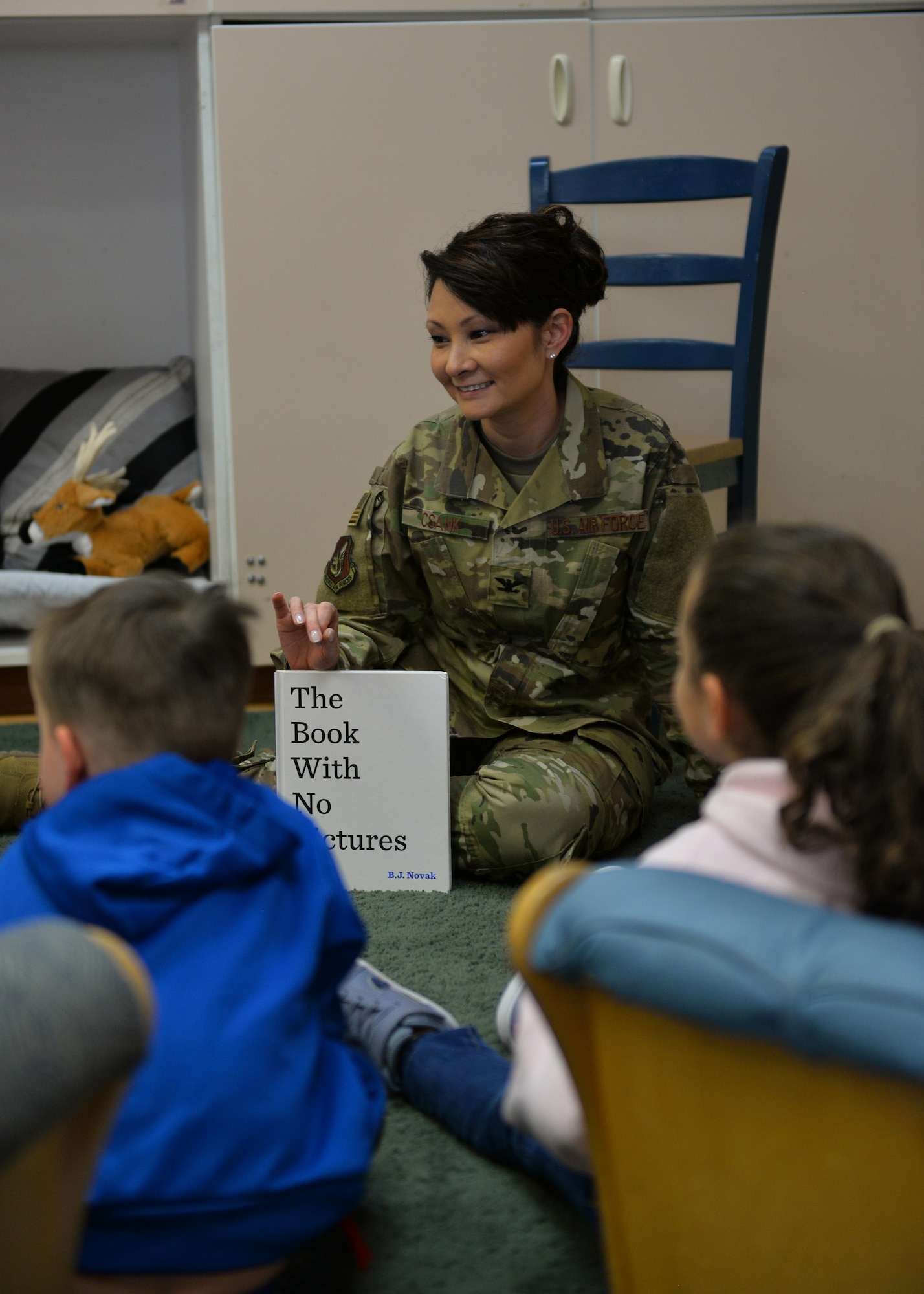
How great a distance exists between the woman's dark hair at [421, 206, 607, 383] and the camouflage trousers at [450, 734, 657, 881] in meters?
0.56

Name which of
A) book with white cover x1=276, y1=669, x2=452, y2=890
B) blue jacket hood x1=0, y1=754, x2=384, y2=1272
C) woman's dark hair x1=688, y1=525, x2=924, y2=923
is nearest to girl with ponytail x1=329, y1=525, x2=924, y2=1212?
woman's dark hair x1=688, y1=525, x2=924, y2=923

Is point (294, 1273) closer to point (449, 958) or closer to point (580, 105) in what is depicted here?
point (449, 958)

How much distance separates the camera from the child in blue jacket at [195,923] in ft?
2.45

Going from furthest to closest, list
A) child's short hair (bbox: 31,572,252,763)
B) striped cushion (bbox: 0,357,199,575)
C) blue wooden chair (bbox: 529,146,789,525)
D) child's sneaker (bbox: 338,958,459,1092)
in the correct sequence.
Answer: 1. striped cushion (bbox: 0,357,199,575)
2. blue wooden chair (bbox: 529,146,789,525)
3. child's sneaker (bbox: 338,958,459,1092)
4. child's short hair (bbox: 31,572,252,763)

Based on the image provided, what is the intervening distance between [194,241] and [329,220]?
1.51 ft

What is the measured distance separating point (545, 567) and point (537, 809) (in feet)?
1.09

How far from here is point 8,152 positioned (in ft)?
9.41

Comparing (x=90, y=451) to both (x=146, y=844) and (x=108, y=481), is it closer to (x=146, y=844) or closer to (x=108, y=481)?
(x=108, y=481)

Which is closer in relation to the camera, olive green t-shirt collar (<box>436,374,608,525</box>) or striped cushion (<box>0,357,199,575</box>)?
olive green t-shirt collar (<box>436,374,608,525</box>)

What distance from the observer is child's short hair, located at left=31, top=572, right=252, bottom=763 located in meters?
0.86

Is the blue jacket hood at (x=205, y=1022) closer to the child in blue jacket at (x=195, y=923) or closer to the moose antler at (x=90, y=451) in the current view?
the child in blue jacket at (x=195, y=923)

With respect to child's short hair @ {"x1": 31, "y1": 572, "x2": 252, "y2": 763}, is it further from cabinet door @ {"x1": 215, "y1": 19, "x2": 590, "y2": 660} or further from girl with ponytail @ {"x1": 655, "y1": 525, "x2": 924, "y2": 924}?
cabinet door @ {"x1": 215, "y1": 19, "x2": 590, "y2": 660}

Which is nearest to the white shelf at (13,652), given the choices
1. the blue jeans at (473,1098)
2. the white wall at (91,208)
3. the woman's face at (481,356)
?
the white wall at (91,208)

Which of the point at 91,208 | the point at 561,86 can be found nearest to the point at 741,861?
the point at 561,86
